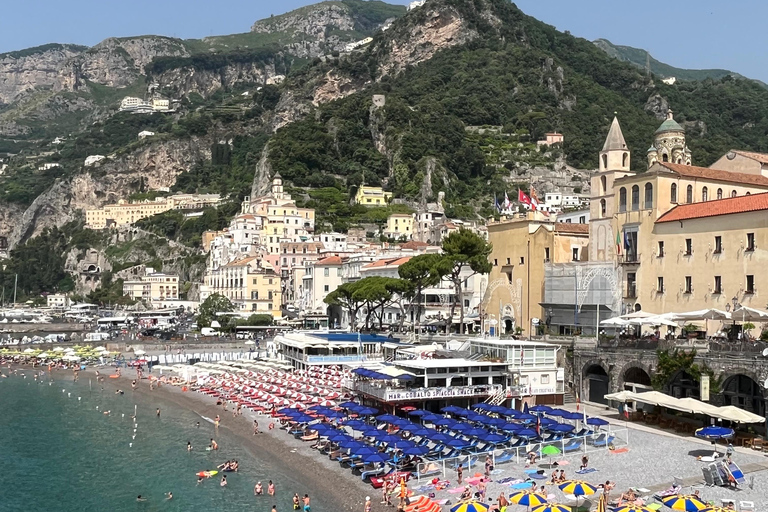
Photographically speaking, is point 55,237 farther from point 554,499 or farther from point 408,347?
point 554,499

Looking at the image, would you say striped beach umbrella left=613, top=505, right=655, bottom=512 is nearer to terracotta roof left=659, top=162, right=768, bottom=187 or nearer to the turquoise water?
the turquoise water

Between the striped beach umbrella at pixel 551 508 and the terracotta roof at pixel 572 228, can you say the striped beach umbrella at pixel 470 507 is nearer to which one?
the striped beach umbrella at pixel 551 508

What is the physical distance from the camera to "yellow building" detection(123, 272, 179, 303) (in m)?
138

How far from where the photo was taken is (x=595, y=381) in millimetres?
41969

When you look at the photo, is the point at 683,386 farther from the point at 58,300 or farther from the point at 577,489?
the point at 58,300

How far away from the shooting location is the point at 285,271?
11488 centimetres

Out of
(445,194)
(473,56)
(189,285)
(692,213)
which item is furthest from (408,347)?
→ (473,56)

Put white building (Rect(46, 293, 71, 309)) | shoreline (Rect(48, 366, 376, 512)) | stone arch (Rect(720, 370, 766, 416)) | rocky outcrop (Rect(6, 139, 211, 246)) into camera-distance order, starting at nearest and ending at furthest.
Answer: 1. shoreline (Rect(48, 366, 376, 512))
2. stone arch (Rect(720, 370, 766, 416))
3. white building (Rect(46, 293, 71, 309))
4. rocky outcrop (Rect(6, 139, 211, 246))

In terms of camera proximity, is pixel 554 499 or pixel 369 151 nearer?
pixel 554 499

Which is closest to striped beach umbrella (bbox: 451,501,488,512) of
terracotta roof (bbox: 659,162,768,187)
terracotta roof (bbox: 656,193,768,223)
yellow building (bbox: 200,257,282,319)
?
terracotta roof (bbox: 656,193,768,223)

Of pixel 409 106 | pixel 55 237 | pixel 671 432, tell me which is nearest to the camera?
pixel 671 432

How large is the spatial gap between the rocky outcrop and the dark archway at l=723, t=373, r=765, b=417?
17778 cm

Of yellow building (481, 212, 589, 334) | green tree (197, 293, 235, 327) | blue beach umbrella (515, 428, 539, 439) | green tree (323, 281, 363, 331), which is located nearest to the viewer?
blue beach umbrella (515, 428, 539, 439)

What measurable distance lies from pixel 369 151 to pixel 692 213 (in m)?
109
